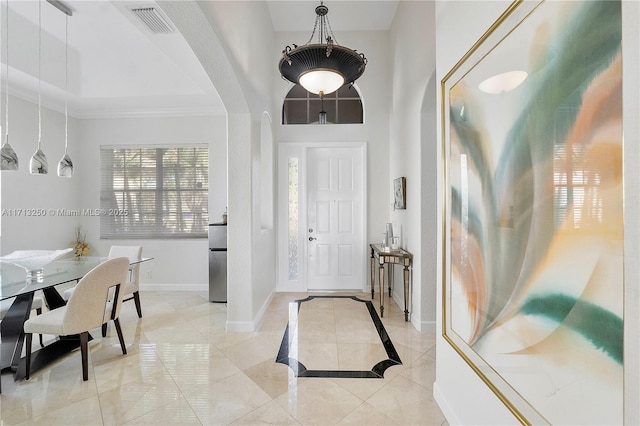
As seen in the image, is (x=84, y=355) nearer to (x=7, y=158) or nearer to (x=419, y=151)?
(x=7, y=158)

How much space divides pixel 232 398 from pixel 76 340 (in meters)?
1.88

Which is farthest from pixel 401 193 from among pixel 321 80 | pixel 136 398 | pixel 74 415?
pixel 74 415

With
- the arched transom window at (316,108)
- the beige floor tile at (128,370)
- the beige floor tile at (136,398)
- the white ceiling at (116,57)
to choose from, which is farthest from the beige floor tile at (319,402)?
the arched transom window at (316,108)

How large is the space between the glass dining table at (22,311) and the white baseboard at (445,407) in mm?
3009

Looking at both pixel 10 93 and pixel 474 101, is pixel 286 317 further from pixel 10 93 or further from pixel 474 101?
pixel 10 93

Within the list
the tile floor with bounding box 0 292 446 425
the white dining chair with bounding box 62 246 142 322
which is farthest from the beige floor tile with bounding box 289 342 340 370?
the white dining chair with bounding box 62 246 142 322

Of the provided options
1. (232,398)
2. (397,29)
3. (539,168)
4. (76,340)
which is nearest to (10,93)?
(76,340)

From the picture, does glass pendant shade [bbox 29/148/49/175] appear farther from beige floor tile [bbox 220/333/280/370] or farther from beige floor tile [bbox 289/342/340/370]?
beige floor tile [bbox 289/342/340/370]

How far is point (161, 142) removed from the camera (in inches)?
184

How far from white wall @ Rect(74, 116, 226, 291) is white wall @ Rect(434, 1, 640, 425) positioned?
12.3 ft

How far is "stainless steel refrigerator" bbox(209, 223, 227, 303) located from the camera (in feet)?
13.7

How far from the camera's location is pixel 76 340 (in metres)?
2.72

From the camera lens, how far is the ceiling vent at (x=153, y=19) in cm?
248

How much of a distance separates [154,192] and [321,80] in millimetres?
3526
